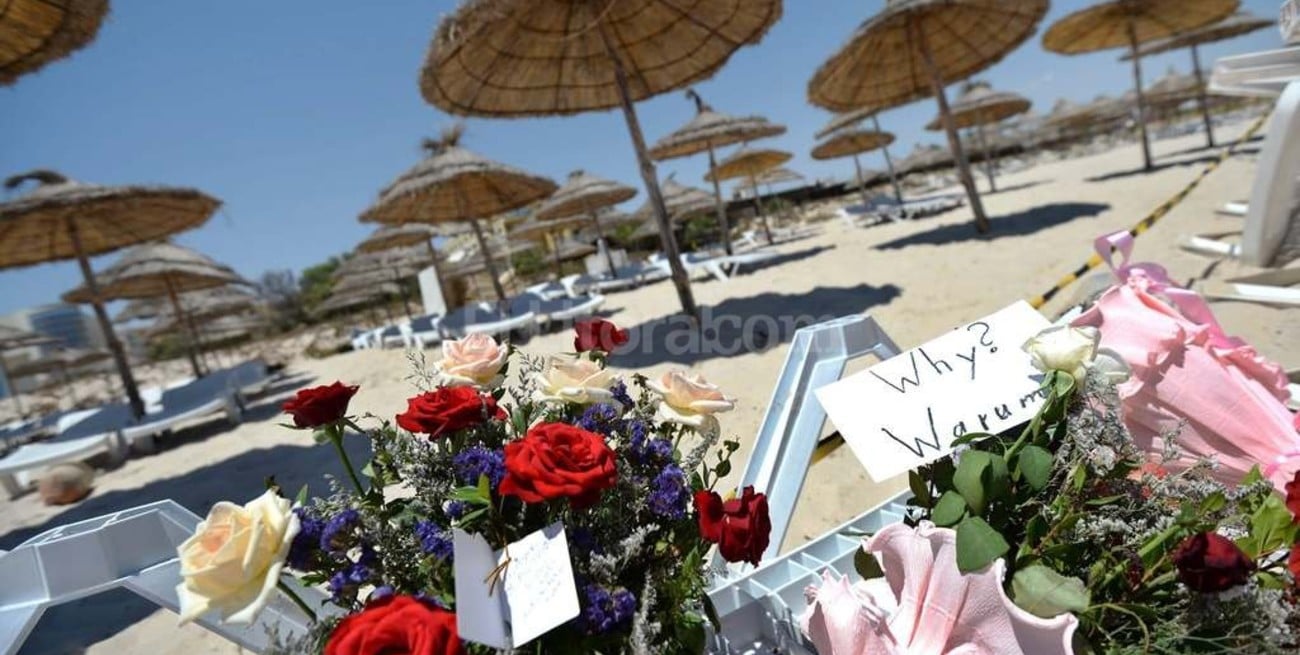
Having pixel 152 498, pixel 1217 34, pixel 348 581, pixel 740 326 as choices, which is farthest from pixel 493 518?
pixel 1217 34

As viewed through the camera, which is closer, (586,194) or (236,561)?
(236,561)

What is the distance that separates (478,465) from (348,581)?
186mm

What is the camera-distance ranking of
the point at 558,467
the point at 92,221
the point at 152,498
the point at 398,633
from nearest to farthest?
the point at 398,633 → the point at 558,467 → the point at 152,498 → the point at 92,221

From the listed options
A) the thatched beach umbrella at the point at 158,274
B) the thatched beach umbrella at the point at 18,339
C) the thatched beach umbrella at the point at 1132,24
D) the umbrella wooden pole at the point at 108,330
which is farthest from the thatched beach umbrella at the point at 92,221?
the thatched beach umbrella at the point at 1132,24

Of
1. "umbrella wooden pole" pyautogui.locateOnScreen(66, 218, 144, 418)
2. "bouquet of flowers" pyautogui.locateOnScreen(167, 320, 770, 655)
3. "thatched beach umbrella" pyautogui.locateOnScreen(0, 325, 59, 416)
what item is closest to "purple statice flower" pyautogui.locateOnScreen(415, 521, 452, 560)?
"bouquet of flowers" pyautogui.locateOnScreen(167, 320, 770, 655)

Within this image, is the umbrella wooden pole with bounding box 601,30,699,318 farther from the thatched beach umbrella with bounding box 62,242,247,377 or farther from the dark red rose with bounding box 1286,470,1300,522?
the thatched beach umbrella with bounding box 62,242,247,377

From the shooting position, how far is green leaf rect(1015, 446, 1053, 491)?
2.26 feet

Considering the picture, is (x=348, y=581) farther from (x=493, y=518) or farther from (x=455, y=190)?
(x=455, y=190)

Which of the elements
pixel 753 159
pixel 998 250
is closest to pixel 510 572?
pixel 998 250

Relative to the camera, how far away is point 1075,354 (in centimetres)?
74

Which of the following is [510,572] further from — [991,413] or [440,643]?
[991,413]

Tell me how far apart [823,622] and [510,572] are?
1.32 ft

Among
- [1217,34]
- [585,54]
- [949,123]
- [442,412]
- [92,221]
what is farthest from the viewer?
[1217,34]

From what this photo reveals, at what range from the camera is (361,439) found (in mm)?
4246
